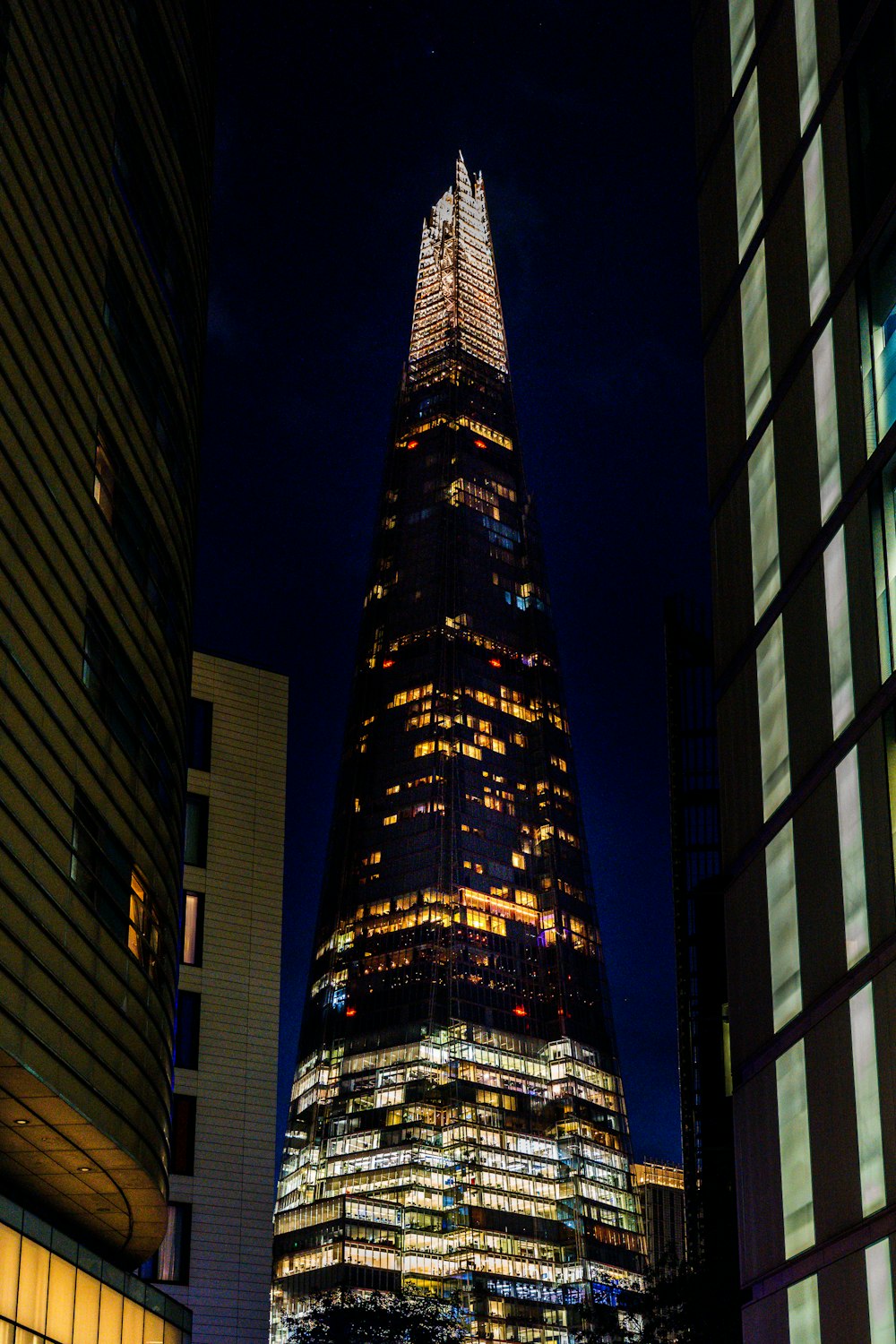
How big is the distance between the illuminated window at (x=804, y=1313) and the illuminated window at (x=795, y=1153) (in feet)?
2.05

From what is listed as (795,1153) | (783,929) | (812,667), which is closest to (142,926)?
(783,929)

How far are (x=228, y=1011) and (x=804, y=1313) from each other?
36158 mm

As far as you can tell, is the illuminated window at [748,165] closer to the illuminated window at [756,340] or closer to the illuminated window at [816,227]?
the illuminated window at [756,340]

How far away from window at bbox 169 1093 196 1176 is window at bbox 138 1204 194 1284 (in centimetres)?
124

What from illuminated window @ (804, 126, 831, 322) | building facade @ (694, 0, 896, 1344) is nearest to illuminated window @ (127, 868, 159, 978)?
building facade @ (694, 0, 896, 1344)

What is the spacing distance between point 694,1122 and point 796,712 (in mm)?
71662

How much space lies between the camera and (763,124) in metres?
40.6

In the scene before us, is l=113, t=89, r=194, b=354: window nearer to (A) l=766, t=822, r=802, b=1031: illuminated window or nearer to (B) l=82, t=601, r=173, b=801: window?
(B) l=82, t=601, r=173, b=801: window

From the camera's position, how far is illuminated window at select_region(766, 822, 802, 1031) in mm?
33188

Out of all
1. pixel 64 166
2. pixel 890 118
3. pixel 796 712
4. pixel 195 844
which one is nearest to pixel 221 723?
pixel 195 844

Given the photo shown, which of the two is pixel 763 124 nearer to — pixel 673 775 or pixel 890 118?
pixel 890 118

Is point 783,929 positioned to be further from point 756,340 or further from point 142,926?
point 142,926

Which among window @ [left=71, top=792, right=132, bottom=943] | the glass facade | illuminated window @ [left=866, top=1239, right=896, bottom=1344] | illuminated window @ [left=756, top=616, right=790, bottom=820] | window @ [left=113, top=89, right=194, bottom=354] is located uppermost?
window @ [left=113, top=89, right=194, bottom=354]

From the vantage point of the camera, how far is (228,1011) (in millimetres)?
64562
